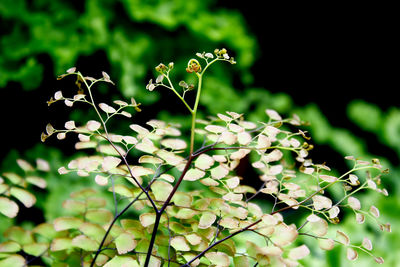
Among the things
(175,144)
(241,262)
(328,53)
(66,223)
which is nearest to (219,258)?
(241,262)

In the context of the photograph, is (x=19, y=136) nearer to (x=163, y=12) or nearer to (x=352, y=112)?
(x=163, y=12)

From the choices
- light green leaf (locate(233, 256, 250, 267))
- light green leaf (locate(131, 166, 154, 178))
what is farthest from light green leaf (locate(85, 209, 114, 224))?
light green leaf (locate(233, 256, 250, 267))

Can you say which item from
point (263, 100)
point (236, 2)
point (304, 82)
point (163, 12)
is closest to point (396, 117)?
point (304, 82)

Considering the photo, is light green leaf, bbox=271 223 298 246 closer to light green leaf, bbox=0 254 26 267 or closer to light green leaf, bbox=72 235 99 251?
light green leaf, bbox=72 235 99 251

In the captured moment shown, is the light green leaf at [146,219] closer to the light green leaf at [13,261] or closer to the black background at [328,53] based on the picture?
the light green leaf at [13,261]

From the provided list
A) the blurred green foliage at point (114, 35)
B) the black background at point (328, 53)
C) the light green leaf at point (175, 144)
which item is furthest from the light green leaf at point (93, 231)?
the black background at point (328, 53)
